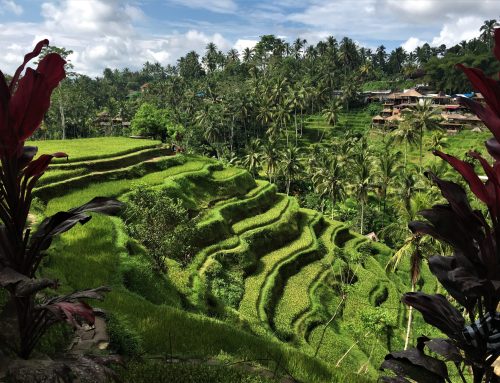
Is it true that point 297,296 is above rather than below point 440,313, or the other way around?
below

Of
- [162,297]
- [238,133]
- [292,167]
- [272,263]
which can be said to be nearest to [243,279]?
[272,263]

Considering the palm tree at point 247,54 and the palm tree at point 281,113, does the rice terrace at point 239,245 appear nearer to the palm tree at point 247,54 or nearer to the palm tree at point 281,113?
the palm tree at point 281,113

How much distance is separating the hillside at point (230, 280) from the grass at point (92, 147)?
0.57m

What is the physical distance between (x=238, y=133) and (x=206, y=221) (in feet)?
133

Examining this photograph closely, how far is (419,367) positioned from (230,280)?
1935 centimetres

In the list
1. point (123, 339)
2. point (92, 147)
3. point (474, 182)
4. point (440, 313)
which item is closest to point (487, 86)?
point (474, 182)

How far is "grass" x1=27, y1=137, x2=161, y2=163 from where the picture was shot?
78.6 ft

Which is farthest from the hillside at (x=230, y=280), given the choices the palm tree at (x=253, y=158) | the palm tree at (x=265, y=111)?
the palm tree at (x=265, y=111)

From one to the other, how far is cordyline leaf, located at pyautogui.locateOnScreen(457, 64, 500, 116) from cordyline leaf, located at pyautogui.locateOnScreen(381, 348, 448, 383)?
141cm

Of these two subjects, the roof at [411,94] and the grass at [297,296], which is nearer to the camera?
the grass at [297,296]

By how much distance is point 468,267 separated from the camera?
2145 mm

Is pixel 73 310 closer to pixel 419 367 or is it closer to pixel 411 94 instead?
pixel 419 367

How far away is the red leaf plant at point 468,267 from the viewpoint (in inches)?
79.1

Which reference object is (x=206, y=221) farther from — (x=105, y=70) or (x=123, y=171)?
(x=105, y=70)
